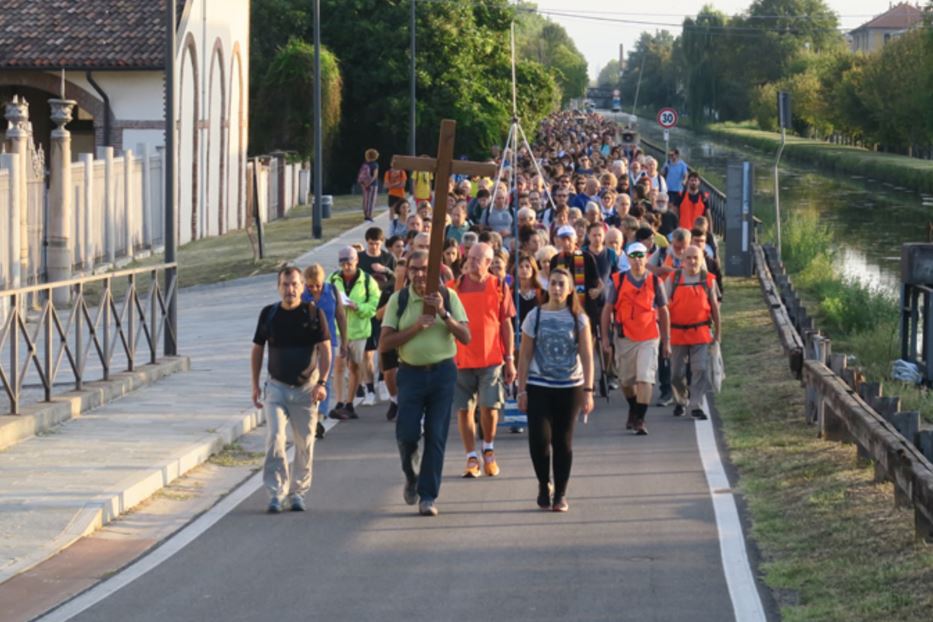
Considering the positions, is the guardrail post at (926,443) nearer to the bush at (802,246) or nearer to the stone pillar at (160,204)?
the bush at (802,246)

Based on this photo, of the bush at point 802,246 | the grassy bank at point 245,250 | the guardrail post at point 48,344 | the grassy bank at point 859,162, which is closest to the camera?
the guardrail post at point 48,344

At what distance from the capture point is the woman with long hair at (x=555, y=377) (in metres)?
11.4

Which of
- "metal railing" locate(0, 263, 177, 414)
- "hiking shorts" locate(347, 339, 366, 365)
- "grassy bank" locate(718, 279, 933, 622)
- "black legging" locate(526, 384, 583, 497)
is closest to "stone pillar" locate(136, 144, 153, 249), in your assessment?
"metal railing" locate(0, 263, 177, 414)

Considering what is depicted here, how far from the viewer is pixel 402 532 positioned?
10.9 metres

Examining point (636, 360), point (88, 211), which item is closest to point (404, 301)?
point (636, 360)

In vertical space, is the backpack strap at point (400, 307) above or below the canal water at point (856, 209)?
above

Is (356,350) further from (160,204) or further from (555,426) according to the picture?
(160,204)

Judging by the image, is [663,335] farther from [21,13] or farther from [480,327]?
[21,13]

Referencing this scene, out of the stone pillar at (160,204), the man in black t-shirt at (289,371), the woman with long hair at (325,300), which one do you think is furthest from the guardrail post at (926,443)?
the stone pillar at (160,204)

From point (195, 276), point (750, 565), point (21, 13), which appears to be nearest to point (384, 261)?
point (750, 565)

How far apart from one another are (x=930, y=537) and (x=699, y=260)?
6.08 meters

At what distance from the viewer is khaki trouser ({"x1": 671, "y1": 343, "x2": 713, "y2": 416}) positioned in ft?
51.1

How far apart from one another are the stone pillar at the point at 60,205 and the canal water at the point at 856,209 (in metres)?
12.3

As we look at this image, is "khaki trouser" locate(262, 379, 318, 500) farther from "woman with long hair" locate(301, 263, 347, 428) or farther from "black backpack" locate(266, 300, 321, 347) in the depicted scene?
"woman with long hair" locate(301, 263, 347, 428)
